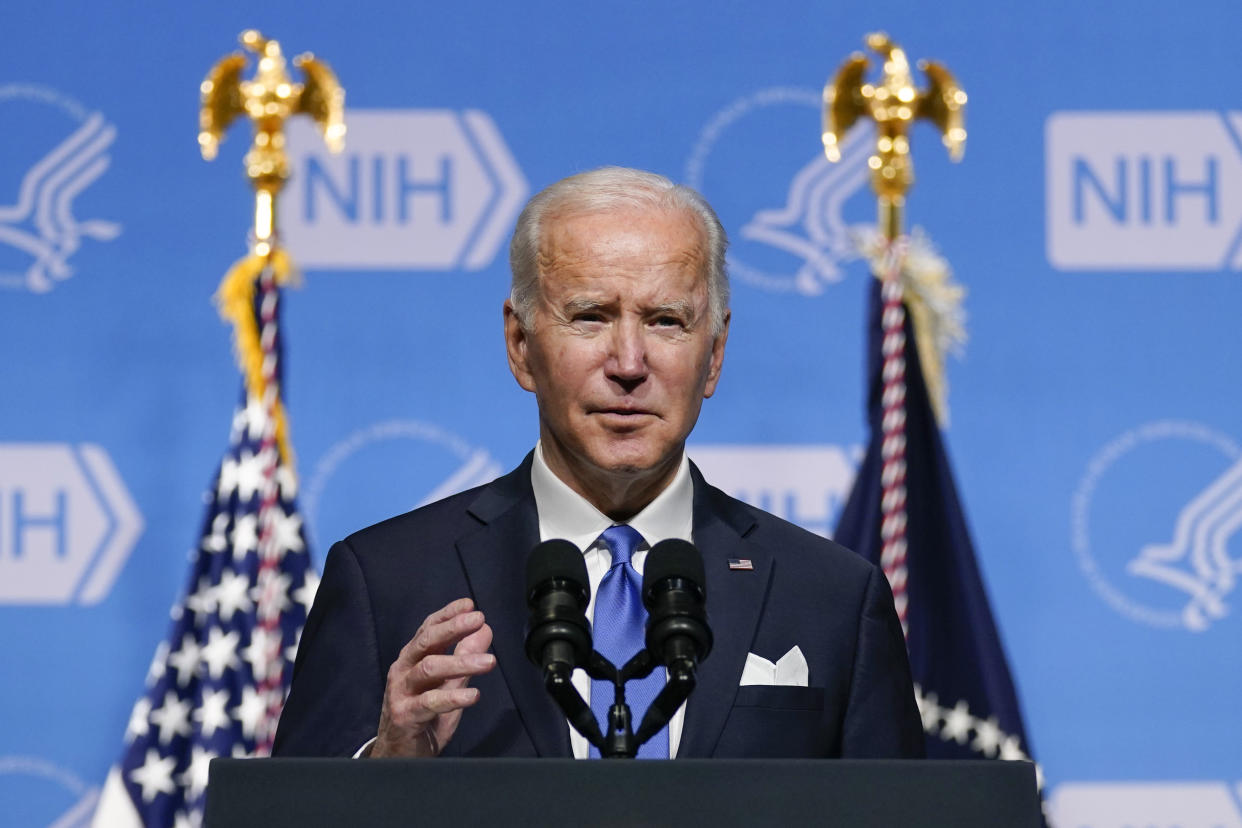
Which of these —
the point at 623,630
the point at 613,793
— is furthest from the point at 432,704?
the point at 623,630

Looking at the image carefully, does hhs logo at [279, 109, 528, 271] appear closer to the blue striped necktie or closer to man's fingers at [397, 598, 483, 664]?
the blue striped necktie

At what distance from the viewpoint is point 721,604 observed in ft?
5.71

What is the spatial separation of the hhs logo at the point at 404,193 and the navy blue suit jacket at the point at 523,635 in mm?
1933

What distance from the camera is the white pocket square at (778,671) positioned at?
5.53 feet

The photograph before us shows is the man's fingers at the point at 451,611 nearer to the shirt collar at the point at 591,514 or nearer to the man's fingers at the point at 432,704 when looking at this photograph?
A: the man's fingers at the point at 432,704

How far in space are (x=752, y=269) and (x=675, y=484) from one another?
193 cm

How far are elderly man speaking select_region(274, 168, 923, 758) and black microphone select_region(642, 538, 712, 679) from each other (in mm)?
381

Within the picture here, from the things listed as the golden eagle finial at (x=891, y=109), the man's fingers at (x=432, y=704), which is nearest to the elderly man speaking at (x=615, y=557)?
the man's fingers at (x=432, y=704)

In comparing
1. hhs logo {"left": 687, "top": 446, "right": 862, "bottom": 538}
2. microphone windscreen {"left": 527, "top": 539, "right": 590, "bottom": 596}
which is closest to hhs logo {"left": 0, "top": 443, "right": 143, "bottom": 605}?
hhs logo {"left": 687, "top": 446, "right": 862, "bottom": 538}

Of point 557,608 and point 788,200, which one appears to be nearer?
point 557,608

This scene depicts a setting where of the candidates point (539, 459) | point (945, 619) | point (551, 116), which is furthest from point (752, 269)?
point (539, 459)

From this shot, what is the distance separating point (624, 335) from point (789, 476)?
6.67 ft

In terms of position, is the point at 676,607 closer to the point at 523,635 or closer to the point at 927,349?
the point at 523,635

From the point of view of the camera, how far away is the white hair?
1.72 m
